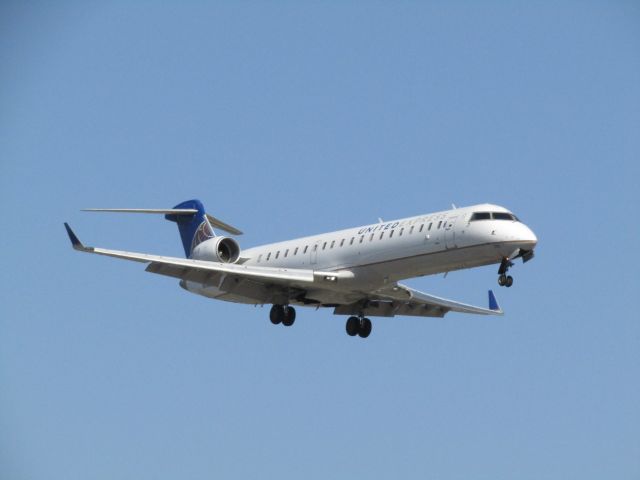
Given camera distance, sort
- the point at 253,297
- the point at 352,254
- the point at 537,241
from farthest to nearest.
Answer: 1. the point at 253,297
2. the point at 352,254
3. the point at 537,241

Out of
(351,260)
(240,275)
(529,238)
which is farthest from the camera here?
(240,275)

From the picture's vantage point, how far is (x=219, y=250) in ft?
123

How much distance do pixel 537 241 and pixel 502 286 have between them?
143 cm

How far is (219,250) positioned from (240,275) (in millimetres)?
1984

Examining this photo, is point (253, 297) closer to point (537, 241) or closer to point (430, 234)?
point (430, 234)

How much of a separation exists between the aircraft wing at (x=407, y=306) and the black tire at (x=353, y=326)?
22 cm

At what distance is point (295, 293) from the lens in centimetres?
3659

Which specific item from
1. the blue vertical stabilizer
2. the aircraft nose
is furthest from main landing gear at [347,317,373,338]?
the aircraft nose

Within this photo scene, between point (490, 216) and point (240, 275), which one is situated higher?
point (490, 216)

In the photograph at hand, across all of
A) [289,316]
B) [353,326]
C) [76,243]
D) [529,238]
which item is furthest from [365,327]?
[76,243]

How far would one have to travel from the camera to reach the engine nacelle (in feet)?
123

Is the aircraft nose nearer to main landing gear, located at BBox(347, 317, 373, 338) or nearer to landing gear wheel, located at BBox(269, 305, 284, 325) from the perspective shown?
main landing gear, located at BBox(347, 317, 373, 338)

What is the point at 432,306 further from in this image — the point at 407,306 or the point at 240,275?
the point at 240,275

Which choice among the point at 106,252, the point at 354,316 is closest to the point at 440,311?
the point at 354,316
